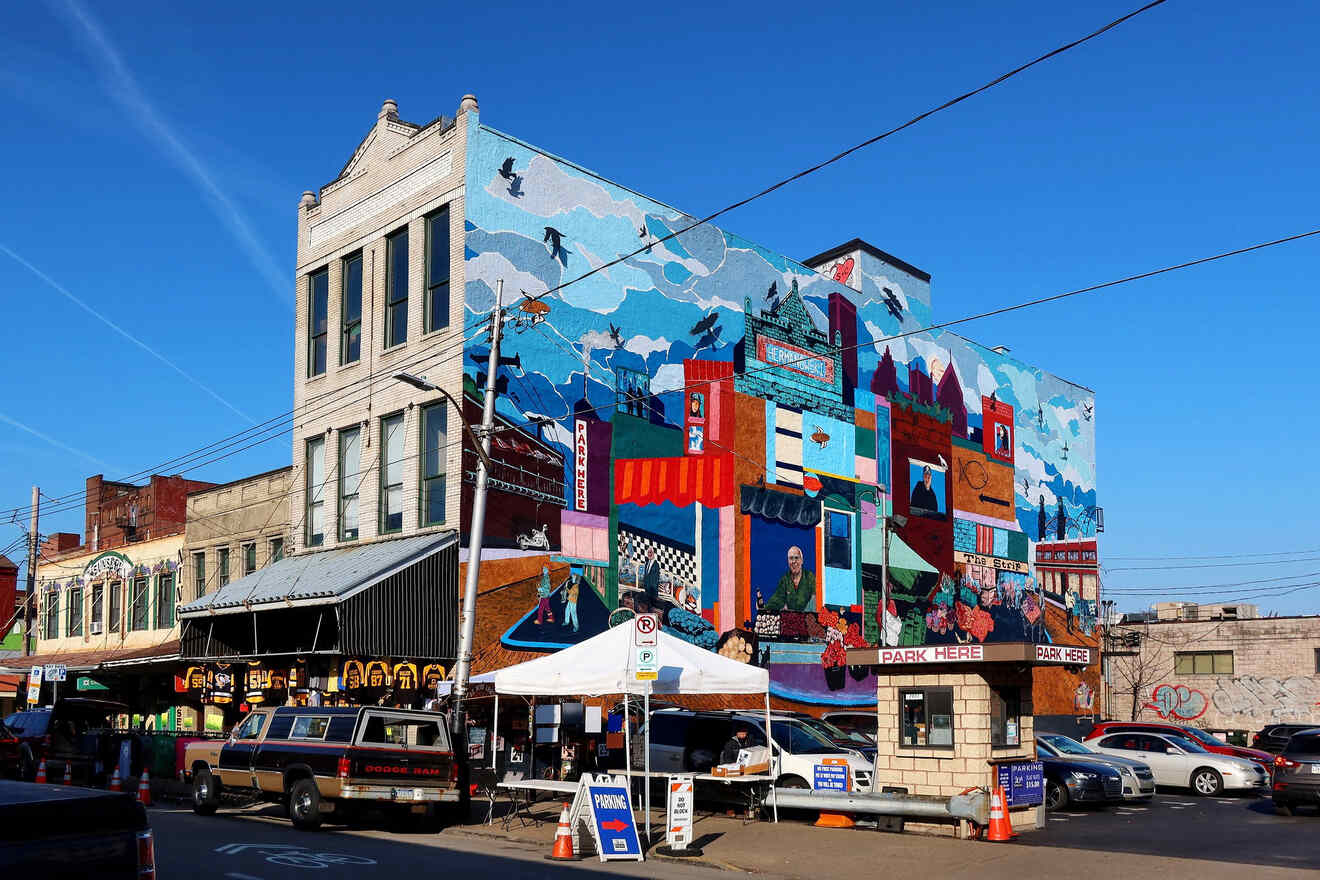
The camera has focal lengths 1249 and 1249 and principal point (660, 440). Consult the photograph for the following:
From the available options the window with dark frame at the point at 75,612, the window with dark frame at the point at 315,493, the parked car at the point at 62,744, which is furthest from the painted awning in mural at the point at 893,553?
the window with dark frame at the point at 75,612

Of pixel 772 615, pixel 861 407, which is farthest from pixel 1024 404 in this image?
pixel 772 615

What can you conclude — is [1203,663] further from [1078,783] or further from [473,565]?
[473,565]

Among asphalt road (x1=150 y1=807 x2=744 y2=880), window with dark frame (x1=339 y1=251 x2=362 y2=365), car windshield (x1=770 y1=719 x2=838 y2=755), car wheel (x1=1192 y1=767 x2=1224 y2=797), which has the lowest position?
car wheel (x1=1192 y1=767 x2=1224 y2=797)

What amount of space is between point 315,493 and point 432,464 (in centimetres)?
517

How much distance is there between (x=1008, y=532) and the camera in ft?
150

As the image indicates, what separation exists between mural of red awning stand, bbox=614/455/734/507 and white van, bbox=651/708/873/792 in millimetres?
9785

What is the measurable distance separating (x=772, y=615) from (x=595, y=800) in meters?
18.7

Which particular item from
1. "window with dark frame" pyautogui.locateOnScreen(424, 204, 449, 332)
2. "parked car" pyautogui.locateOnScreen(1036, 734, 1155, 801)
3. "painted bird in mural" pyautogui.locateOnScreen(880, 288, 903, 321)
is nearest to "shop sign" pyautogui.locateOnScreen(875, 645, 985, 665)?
"parked car" pyautogui.locateOnScreen(1036, 734, 1155, 801)

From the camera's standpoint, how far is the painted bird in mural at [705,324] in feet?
111

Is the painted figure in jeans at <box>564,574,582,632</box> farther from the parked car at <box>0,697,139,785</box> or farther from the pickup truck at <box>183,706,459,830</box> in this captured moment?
the parked car at <box>0,697,139,785</box>

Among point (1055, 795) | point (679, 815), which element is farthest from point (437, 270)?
point (1055, 795)

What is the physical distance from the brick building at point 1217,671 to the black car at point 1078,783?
2671 centimetres

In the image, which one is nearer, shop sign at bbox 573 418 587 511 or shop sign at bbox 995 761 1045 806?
shop sign at bbox 995 761 1045 806

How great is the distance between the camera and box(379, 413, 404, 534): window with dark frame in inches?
1168
